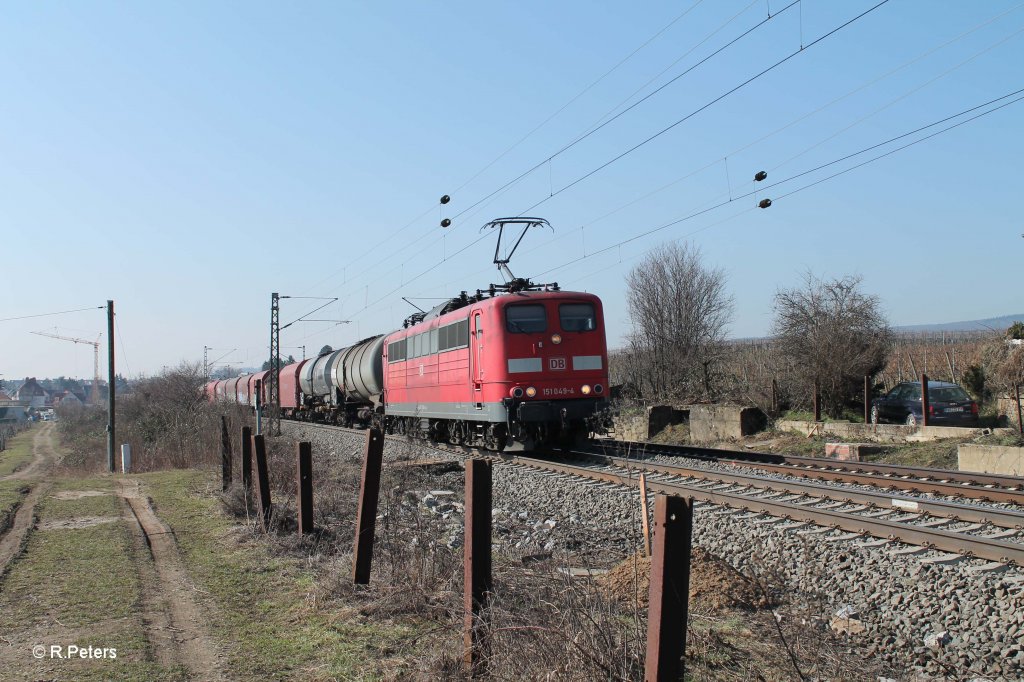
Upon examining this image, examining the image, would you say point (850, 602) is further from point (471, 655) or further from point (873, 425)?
point (873, 425)

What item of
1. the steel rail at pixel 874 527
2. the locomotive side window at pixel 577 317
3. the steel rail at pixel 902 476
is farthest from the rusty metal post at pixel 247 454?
the locomotive side window at pixel 577 317

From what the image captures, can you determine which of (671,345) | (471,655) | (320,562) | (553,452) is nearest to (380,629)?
(471,655)

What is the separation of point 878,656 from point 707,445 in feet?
58.4

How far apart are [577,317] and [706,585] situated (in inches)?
439

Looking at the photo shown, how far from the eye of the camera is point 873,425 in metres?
19.5

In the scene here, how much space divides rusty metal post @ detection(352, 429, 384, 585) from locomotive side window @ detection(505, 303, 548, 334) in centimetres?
943

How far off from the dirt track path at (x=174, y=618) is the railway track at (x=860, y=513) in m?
2.26

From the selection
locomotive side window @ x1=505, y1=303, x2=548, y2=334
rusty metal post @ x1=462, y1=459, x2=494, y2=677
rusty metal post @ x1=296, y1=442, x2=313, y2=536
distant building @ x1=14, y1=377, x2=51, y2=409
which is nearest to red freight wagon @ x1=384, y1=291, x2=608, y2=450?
locomotive side window @ x1=505, y1=303, x2=548, y2=334

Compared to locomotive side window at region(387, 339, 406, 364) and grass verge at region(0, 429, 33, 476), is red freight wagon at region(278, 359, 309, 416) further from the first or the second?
locomotive side window at region(387, 339, 406, 364)

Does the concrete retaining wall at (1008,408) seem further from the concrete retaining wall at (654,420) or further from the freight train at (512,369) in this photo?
the freight train at (512,369)

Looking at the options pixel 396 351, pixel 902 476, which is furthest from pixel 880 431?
pixel 396 351

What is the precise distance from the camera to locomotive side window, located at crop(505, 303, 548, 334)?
54.5ft

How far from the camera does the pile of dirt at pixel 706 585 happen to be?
6309 mm

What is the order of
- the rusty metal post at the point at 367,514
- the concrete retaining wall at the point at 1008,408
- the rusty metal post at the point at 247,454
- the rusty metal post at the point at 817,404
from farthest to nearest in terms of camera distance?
the rusty metal post at the point at 817,404
the concrete retaining wall at the point at 1008,408
the rusty metal post at the point at 247,454
the rusty metal post at the point at 367,514
